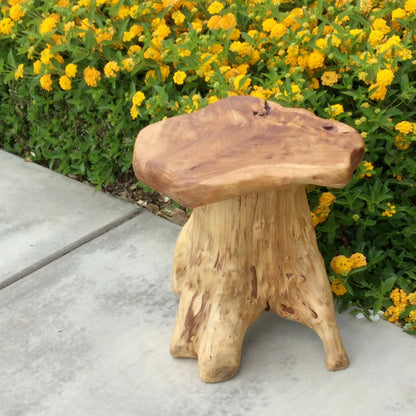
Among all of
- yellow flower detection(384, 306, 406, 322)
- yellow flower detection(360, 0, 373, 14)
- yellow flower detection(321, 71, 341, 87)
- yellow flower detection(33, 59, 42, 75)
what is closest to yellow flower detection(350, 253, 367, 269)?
yellow flower detection(384, 306, 406, 322)

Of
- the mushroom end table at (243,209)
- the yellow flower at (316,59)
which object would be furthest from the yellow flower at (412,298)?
the yellow flower at (316,59)

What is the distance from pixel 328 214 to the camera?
2.71 meters

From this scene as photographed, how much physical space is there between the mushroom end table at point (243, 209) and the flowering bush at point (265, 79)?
344 mm

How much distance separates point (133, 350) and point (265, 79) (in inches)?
54.9

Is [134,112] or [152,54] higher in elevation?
[152,54]

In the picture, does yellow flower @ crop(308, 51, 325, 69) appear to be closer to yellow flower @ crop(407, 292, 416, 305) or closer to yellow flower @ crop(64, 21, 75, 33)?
yellow flower @ crop(407, 292, 416, 305)

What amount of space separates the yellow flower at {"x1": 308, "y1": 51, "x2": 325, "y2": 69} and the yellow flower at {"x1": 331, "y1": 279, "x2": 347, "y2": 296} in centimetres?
94

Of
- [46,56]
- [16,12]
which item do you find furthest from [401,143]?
[16,12]

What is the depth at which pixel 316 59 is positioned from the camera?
109 inches

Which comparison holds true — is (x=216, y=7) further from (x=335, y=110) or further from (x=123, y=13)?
(x=335, y=110)

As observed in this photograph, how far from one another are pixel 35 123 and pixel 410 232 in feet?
8.03

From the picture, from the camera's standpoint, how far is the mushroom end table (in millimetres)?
1880

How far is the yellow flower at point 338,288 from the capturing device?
8.61 ft

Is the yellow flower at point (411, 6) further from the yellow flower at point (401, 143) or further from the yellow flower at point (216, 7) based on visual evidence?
the yellow flower at point (216, 7)
